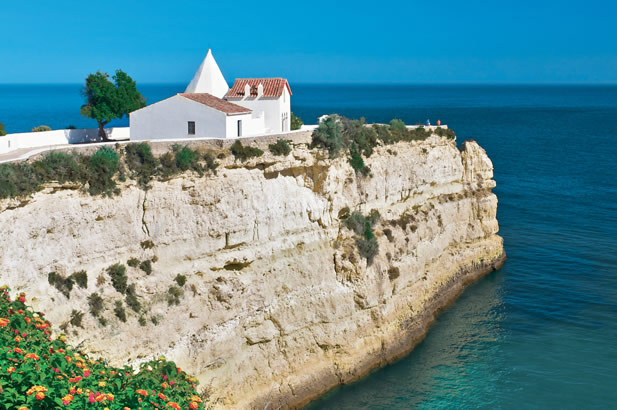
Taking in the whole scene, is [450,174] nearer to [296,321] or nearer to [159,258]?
[296,321]

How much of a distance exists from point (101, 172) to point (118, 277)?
12.8 ft

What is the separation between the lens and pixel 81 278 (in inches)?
827

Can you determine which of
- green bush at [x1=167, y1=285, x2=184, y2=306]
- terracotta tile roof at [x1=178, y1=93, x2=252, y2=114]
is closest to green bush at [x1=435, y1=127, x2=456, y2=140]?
terracotta tile roof at [x1=178, y1=93, x2=252, y2=114]

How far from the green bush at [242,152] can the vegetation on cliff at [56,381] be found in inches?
455

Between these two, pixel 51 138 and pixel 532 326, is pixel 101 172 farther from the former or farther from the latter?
pixel 532 326

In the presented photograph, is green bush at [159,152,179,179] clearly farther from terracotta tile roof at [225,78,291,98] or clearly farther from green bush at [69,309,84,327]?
terracotta tile roof at [225,78,291,98]

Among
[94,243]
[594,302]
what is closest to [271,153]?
[94,243]

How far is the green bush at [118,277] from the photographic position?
2198 cm

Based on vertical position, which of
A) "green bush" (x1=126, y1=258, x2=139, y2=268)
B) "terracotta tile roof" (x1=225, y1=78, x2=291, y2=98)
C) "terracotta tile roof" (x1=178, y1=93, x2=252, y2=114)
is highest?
"terracotta tile roof" (x1=225, y1=78, x2=291, y2=98)

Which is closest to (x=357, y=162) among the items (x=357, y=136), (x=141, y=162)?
(x=357, y=136)

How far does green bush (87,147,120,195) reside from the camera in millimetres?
21797

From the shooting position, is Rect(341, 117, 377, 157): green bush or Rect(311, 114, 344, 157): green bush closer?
Rect(311, 114, 344, 157): green bush

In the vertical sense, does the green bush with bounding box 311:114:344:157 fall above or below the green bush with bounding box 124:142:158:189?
above

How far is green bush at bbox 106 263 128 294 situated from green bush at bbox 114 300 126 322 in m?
0.49
